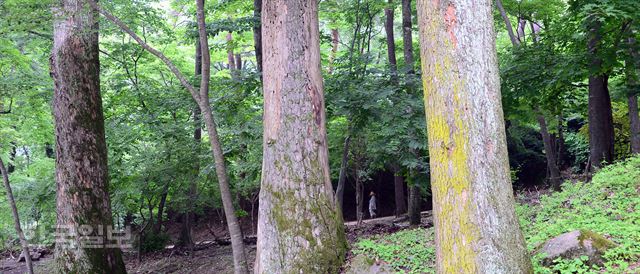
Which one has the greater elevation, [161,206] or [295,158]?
[295,158]

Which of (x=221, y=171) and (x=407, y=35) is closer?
(x=221, y=171)

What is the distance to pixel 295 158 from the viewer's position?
500 centimetres

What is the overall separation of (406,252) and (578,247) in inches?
70.3

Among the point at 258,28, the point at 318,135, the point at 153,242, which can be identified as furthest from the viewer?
the point at 153,242

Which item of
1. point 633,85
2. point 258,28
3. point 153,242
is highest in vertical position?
point 258,28

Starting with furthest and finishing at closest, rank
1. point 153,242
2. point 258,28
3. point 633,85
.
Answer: point 153,242 → point 633,85 → point 258,28

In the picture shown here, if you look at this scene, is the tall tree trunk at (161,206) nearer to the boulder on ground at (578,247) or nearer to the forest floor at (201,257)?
the forest floor at (201,257)

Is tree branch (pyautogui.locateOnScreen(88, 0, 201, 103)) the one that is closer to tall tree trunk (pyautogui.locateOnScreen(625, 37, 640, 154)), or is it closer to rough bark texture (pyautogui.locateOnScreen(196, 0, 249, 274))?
rough bark texture (pyautogui.locateOnScreen(196, 0, 249, 274))

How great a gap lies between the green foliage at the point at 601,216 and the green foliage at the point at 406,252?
3.36 ft

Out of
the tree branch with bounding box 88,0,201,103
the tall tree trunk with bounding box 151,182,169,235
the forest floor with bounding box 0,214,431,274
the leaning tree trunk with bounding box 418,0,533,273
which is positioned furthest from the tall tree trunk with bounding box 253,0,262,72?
the leaning tree trunk with bounding box 418,0,533,273

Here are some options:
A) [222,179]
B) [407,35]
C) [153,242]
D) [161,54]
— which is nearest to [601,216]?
[222,179]

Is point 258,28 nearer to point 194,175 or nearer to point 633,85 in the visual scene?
point 194,175

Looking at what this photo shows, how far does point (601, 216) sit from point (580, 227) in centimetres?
53

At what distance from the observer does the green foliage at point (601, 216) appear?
3861mm
